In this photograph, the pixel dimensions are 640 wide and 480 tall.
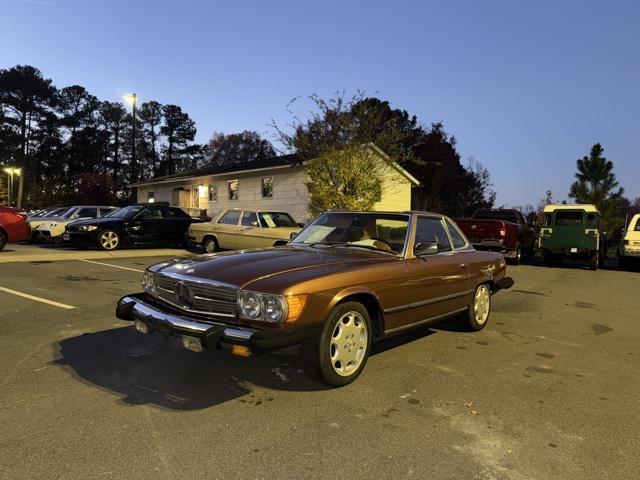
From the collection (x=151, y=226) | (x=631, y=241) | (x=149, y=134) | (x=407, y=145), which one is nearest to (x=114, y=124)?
(x=149, y=134)

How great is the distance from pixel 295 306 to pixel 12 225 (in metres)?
13.4

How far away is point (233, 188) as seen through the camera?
2831 cm

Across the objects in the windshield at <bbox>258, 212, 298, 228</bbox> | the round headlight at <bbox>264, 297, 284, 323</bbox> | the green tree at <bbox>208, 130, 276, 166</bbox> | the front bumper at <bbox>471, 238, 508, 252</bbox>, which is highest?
the green tree at <bbox>208, 130, 276, 166</bbox>

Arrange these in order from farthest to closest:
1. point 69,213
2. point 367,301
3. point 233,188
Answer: point 233,188, point 69,213, point 367,301

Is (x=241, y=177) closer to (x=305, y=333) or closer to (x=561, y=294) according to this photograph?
(x=561, y=294)

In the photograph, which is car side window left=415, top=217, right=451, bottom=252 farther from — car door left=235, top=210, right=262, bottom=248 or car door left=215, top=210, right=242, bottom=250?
car door left=215, top=210, right=242, bottom=250

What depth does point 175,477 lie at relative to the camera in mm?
2787

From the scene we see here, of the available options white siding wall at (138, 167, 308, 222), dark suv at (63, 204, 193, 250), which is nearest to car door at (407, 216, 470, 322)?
dark suv at (63, 204, 193, 250)

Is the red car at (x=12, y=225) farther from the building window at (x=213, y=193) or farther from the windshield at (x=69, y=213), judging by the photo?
the building window at (x=213, y=193)

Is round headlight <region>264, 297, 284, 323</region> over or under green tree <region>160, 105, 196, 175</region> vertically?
under

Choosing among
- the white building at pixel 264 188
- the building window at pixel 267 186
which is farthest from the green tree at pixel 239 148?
the building window at pixel 267 186

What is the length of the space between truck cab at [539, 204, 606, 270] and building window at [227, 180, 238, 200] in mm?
16392

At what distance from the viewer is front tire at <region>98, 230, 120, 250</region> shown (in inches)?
611

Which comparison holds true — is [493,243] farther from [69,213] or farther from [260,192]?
[69,213]
